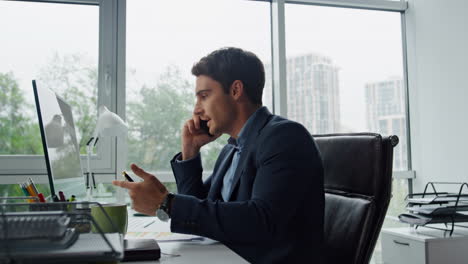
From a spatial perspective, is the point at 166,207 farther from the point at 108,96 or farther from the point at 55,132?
the point at 108,96

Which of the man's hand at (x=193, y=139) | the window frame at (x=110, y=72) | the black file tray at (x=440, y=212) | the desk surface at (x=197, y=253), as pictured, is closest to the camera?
the desk surface at (x=197, y=253)

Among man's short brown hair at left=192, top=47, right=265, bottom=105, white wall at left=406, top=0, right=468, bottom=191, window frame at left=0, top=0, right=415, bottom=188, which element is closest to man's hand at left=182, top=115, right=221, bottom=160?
man's short brown hair at left=192, top=47, right=265, bottom=105

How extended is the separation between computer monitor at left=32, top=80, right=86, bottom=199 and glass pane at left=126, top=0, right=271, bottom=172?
46.3 inches

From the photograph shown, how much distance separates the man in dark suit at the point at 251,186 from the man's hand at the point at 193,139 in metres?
0.13

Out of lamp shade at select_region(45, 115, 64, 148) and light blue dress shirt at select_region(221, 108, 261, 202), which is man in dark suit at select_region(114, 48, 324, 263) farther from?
lamp shade at select_region(45, 115, 64, 148)

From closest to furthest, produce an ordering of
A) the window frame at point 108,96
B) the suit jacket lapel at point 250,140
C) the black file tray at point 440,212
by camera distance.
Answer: the suit jacket lapel at point 250,140 → the black file tray at point 440,212 → the window frame at point 108,96

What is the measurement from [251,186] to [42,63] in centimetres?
178

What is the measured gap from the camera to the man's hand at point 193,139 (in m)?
1.59

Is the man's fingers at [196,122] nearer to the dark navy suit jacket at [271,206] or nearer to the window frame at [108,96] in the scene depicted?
the dark navy suit jacket at [271,206]

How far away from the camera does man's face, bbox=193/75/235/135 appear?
1.42 meters

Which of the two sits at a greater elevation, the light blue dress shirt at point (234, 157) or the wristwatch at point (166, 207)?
the light blue dress shirt at point (234, 157)

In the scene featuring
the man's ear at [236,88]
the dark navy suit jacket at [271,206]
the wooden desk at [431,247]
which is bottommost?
the wooden desk at [431,247]

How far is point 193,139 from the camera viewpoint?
5.28ft

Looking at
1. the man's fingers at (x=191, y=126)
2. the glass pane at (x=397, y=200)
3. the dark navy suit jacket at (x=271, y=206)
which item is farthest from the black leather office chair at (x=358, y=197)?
the glass pane at (x=397, y=200)
